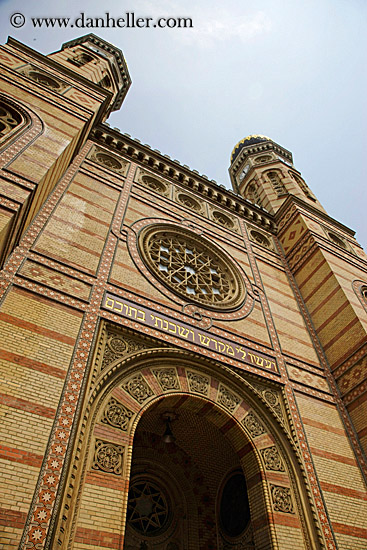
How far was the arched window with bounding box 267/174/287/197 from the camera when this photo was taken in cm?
1380

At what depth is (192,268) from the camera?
7.54 metres

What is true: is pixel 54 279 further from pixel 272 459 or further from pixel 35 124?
pixel 272 459

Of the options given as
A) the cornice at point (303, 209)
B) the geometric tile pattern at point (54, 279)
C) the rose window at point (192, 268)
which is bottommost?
the geometric tile pattern at point (54, 279)

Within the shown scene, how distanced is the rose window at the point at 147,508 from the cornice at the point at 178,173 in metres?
7.02

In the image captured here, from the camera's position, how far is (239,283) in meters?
7.68

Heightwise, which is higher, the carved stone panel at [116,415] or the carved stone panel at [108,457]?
the carved stone panel at [116,415]

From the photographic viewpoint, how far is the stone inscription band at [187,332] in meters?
5.26

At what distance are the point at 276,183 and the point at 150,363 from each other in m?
11.4

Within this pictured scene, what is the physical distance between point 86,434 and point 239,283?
4644 millimetres

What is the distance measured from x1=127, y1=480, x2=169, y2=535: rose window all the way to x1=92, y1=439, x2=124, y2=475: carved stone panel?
224 centimetres

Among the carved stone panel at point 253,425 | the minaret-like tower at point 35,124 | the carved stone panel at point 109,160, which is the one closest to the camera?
the minaret-like tower at point 35,124

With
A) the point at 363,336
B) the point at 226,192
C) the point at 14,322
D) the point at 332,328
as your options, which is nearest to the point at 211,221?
the point at 226,192

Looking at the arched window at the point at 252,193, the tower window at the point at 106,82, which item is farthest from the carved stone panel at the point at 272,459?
the tower window at the point at 106,82

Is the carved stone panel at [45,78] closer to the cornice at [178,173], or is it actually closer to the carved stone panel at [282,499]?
the cornice at [178,173]
